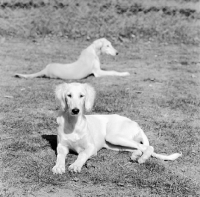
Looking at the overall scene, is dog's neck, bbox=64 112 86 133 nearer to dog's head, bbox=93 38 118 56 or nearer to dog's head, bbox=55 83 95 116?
dog's head, bbox=55 83 95 116

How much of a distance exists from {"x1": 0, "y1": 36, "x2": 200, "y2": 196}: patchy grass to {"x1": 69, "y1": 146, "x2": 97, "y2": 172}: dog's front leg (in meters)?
0.09

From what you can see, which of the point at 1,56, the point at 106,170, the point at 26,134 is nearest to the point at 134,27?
the point at 1,56

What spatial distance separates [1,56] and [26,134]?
7.93m

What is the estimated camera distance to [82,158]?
479 centimetres

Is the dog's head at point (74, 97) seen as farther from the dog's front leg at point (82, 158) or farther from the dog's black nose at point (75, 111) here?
the dog's front leg at point (82, 158)

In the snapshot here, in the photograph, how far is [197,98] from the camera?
336 inches

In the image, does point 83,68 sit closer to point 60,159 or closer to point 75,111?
Result: point 75,111

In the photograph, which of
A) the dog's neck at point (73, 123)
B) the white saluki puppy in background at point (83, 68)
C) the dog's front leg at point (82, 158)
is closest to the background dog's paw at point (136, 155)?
the dog's front leg at point (82, 158)

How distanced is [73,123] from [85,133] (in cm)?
21

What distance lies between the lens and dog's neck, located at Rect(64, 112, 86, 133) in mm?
5074

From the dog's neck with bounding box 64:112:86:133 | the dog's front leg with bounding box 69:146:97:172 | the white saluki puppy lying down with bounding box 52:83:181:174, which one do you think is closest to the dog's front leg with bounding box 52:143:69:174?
the white saluki puppy lying down with bounding box 52:83:181:174

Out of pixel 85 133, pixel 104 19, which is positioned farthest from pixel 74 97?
pixel 104 19

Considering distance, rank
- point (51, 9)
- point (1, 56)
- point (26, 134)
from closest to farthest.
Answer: point (26, 134), point (1, 56), point (51, 9)

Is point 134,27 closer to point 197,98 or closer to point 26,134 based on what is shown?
point 197,98
